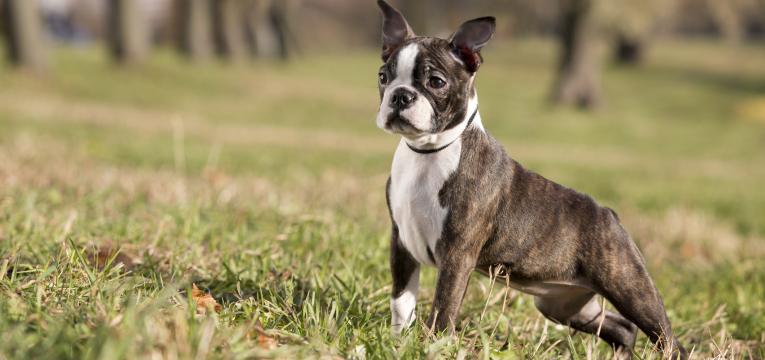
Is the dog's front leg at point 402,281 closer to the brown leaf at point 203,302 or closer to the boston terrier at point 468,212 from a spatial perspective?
the boston terrier at point 468,212

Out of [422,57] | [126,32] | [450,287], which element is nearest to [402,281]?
[450,287]

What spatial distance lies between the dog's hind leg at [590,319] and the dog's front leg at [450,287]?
0.77 metres

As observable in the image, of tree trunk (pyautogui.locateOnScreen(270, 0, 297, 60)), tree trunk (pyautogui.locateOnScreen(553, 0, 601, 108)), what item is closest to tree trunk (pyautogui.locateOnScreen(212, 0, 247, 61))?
tree trunk (pyautogui.locateOnScreen(270, 0, 297, 60))

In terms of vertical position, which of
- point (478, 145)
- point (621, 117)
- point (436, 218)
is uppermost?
point (478, 145)

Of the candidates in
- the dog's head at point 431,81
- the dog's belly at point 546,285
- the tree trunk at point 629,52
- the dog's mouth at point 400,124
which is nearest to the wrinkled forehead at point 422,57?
the dog's head at point 431,81

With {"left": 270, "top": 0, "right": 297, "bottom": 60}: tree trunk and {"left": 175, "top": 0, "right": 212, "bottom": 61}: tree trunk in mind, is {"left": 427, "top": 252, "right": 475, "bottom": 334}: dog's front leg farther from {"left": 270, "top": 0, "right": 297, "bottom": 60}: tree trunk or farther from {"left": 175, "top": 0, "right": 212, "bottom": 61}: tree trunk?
{"left": 270, "top": 0, "right": 297, "bottom": 60}: tree trunk

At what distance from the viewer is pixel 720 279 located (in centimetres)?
632

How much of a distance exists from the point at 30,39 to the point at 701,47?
140 feet

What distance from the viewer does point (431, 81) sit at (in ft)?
10.9

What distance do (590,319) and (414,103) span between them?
1572 millimetres

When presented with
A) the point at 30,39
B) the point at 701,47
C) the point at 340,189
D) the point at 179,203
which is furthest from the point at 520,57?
the point at 179,203

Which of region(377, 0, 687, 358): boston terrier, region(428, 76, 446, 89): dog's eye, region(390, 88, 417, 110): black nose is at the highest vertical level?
region(428, 76, 446, 89): dog's eye

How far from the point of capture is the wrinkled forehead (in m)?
3.32

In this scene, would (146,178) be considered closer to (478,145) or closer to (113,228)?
(113,228)
